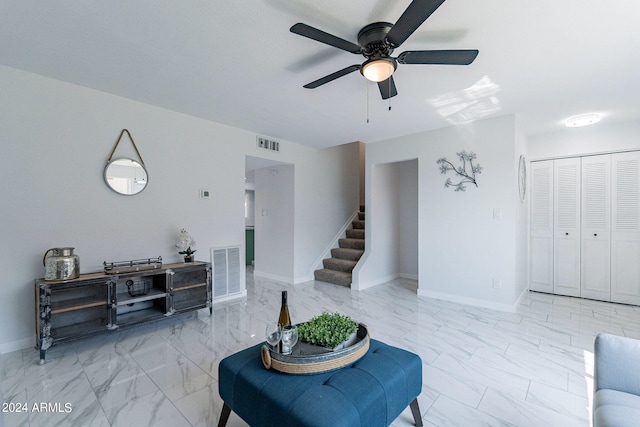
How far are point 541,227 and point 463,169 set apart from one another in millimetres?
1759

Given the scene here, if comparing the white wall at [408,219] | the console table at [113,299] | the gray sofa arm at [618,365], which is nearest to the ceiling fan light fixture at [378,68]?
the gray sofa arm at [618,365]

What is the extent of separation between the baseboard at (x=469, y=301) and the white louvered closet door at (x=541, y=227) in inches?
46.3

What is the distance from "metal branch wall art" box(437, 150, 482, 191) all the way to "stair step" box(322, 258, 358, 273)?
87.7 inches

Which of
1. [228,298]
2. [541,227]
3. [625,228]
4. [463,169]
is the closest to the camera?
[625,228]

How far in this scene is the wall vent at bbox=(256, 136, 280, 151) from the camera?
180 inches

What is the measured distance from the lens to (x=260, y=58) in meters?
2.38

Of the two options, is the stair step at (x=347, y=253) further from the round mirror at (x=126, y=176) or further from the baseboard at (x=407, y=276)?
the round mirror at (x=126, y=176)

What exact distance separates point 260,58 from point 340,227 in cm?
429

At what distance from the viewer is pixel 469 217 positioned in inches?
157

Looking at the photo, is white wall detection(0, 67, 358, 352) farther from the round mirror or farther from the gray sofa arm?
the gray sofa arm

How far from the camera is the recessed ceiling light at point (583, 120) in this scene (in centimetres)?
364

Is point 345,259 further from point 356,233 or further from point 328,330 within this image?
point 328,330

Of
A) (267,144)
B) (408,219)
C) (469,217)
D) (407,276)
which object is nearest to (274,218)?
(267,144)

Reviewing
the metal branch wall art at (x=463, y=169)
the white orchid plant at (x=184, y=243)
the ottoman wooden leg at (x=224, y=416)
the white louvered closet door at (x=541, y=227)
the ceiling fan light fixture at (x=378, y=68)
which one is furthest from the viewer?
the white louvered closet door at (x=541, y=227)
